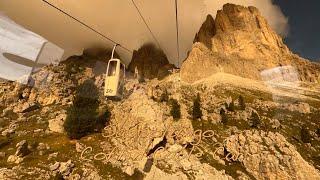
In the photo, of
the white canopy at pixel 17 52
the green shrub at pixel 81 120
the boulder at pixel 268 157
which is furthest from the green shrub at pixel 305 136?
the white canopy at pixel 17 52

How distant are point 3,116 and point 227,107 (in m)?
110

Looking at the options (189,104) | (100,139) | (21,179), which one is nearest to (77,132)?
(100,139)

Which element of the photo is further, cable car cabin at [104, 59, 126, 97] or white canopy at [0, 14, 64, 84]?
cable car cabin at [104, 59, 126, 97]

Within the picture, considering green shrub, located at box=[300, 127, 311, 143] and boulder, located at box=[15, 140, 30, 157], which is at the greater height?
green shrub, located at box=[300, 127, 311, 143]

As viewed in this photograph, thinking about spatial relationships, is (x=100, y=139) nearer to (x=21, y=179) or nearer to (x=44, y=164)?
(x=44, y=164)

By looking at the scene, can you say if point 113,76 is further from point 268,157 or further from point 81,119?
point 81,119

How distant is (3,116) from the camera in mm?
179625

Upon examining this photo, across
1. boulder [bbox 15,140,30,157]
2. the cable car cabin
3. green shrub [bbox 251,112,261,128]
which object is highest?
green shrub [bbox 251,112,261,128]

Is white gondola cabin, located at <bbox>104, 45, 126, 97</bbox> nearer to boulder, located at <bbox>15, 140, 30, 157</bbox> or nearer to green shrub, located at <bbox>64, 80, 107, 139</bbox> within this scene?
boulder, located at <bbox>15, 140, 30, 157</bbox>

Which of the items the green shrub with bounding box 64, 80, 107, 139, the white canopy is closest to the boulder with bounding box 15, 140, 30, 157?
the green shrub with bounding box 64, 80, 107, 139

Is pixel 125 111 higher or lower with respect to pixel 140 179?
higher

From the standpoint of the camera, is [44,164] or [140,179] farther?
[44,164]

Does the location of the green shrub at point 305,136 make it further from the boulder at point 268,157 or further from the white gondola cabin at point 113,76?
the white gondola cabin at point 113,76

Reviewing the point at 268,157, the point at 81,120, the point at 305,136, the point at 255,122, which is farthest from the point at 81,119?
the point at 305,136
